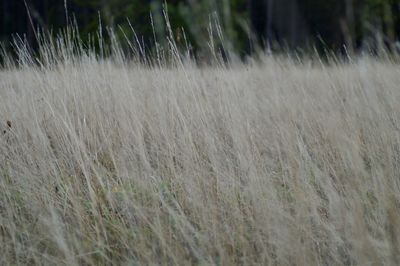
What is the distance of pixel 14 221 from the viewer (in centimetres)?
202

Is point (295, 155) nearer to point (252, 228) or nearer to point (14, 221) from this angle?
point (252, 228)

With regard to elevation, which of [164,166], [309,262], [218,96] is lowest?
[309,262]

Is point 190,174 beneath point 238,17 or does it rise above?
beneath

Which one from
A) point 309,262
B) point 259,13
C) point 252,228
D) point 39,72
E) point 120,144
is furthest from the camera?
point 259,13

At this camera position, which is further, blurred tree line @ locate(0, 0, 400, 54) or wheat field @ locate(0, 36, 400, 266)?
blurred tree line @ locate(0, 0, 400, 54)

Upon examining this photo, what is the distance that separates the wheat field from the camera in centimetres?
179

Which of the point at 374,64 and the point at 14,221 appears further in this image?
the point at 374,64

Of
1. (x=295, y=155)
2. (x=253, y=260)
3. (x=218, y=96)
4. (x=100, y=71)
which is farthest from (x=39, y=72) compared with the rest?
(x=253, y=260)

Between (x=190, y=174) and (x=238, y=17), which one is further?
(x=238, y=17)

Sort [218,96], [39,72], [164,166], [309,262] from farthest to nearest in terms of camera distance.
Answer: [39,72] → [218,96] → [164,166] → [309,262]

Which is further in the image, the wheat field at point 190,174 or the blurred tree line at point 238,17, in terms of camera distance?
the blurred tree line at point 238,17

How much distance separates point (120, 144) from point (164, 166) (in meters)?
0.37

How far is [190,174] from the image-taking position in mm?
2238

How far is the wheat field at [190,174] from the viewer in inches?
70.6
